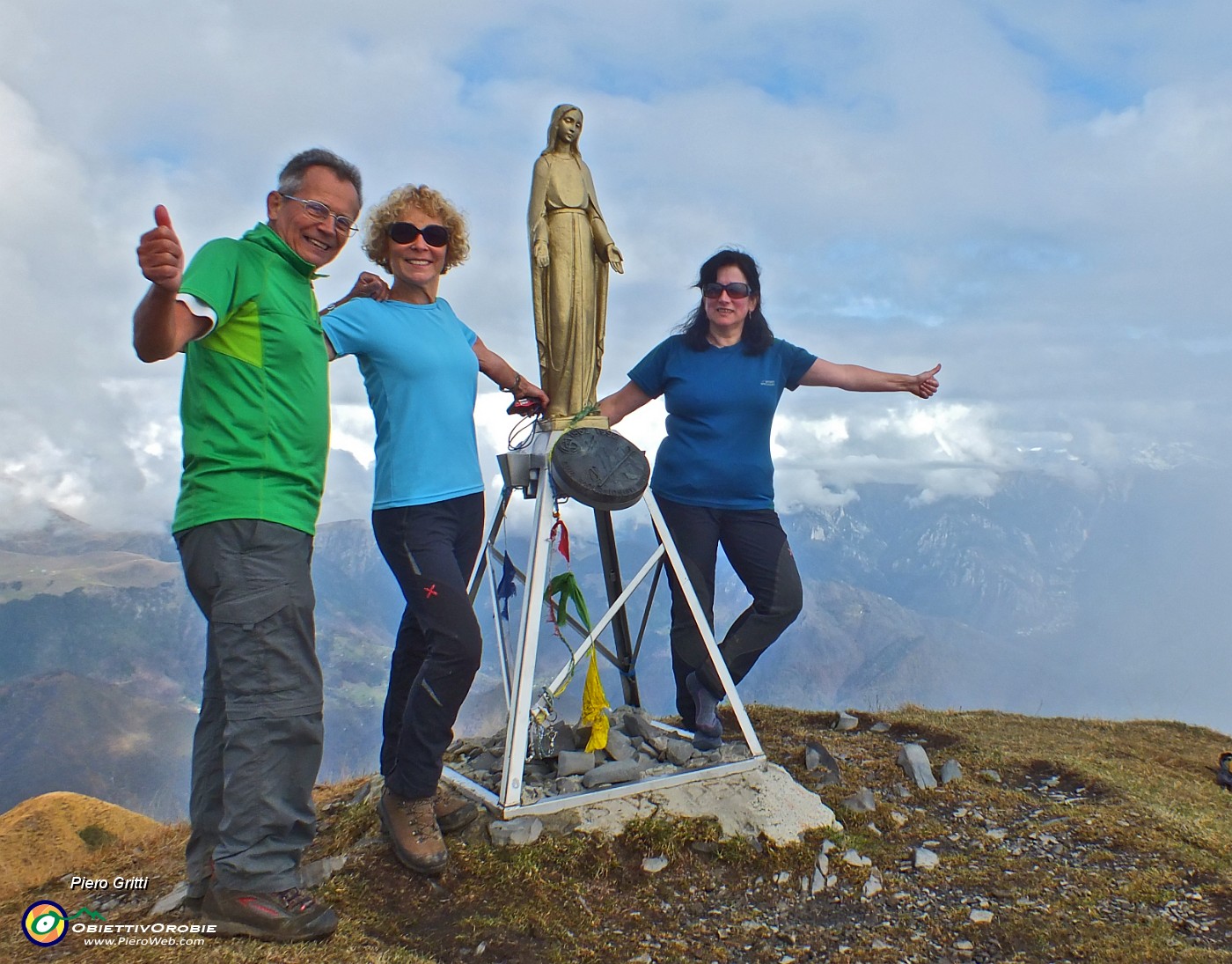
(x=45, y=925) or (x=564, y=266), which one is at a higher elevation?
(x=564, y=266)

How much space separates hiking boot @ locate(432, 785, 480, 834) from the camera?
4129 millimetres

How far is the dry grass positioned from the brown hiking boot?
89 mm

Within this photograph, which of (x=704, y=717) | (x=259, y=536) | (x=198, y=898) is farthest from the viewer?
(x=704, y=717)

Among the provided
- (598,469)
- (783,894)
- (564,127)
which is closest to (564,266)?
(564,127)

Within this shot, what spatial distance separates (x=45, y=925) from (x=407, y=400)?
2.37 meters

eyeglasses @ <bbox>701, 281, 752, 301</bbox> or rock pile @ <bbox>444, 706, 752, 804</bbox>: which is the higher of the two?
eyeglasses @ <bbox>701, 281, 752, 301</bbox>

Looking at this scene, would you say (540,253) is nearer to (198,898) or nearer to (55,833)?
(198,898)

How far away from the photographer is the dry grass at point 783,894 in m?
3.43

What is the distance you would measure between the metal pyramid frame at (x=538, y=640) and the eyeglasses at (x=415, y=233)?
55.1 inches

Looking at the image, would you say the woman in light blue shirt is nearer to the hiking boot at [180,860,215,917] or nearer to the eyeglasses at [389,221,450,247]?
the eyeglasses at [389,221,450,247]

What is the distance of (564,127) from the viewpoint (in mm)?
5145

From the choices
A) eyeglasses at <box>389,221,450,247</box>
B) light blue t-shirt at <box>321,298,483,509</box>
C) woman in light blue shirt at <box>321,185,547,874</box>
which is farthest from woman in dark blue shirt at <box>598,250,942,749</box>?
eyeglasses at <box>389,221,450,247</box>

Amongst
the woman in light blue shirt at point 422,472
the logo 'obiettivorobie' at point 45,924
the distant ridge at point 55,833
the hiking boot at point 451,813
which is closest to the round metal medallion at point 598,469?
the woman in light blue shirt at point 422,472

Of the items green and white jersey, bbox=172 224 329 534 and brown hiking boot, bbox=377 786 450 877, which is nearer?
green and white jersey, bbox=172 224 329 534
